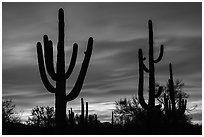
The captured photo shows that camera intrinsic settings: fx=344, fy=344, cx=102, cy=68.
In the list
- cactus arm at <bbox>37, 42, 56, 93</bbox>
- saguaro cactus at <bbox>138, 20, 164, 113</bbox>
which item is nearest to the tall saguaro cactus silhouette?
cactus arm at <bbox>37, 42, 56, 93</bbox>

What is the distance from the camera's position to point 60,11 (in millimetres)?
9945

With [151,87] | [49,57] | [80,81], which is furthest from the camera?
[151,87]

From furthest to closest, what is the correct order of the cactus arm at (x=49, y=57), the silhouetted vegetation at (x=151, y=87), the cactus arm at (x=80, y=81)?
1. the silhouetted vegetation at (x=151, y=87)
2. the cactus arm at (x=80, y=81)
3. the cactus arm at (x=49, y=57)

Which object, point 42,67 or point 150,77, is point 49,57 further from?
point 150,77

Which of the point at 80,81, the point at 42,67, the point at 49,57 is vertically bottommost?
the point at 80,81

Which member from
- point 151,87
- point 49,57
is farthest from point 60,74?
point 151,87

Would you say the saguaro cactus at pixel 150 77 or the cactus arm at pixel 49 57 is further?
the saguaro cactus at pixel 150 77

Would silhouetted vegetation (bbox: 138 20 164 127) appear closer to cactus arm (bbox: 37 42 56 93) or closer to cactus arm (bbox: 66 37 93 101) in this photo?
cactus arm (bbox: 66 37 93 101)

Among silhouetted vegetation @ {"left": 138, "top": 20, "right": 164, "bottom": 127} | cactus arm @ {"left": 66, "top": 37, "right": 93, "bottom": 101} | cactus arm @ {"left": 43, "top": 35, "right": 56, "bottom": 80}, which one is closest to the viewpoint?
cactus arm @ {"left": 43, "top": 35, "right": 56, "bottom": 80}

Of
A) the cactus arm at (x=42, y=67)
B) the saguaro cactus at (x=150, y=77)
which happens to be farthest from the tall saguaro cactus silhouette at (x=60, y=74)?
the saguaro cactus at (x=150, y=77)

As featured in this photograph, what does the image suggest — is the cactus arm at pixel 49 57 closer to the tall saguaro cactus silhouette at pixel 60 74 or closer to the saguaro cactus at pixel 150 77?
the tall saguaro cactus silhouette at pixel 60 74

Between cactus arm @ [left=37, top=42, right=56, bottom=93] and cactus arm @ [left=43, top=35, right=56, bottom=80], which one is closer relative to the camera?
cactus arm @ [left=43, top=35, right=56, bottom=80]

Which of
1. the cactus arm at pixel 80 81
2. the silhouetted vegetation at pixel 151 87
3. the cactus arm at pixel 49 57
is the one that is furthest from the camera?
the silhouetted vegetation at pixel 151 87

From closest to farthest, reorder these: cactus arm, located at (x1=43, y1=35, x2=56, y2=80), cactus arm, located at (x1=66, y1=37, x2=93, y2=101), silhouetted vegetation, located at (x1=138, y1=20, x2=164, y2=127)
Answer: cactus arm, located at (x1=43, y1=35, x2=56, y2=80)
cactus arm, located at (x1=66, y1=37, x2=93, y2=101)
silhouetted vegetation, located at (x1=138, y1=20, x2=164, y2=127)
